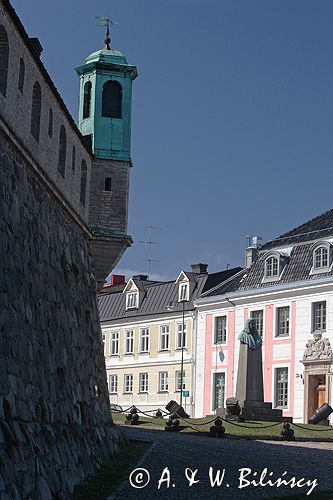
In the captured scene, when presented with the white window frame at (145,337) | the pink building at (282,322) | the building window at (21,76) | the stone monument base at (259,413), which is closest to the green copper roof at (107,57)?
the building window at (21,76)

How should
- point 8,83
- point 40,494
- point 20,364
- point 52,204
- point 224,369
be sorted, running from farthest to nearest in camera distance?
point 224,369, point 52,204, point 8,83, point 20,364, point 40,494

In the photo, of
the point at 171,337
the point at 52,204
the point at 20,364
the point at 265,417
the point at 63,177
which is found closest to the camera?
the point at 20,364

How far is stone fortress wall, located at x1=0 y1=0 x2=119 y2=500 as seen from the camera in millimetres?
13281

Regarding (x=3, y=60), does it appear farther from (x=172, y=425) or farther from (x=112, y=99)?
(x=172, y=425)

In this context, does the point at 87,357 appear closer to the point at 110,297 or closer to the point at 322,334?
the point at 322,334

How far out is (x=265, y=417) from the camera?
3828 centimetres

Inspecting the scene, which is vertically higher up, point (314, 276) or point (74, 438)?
point (314, 276)

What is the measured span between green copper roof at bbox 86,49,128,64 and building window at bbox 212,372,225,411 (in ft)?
96.0

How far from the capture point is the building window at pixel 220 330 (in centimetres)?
5581

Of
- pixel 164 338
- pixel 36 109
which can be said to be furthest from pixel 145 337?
pixel 36 109

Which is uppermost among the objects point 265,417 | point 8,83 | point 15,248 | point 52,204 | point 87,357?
point 8,83

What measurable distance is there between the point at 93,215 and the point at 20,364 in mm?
12337

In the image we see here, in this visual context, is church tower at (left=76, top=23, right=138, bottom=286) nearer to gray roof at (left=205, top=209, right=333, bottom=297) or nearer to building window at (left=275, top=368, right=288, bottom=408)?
gray roof at (left=205, top=209, right=333, bottom=297)

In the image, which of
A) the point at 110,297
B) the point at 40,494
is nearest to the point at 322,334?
the point at 110,297
